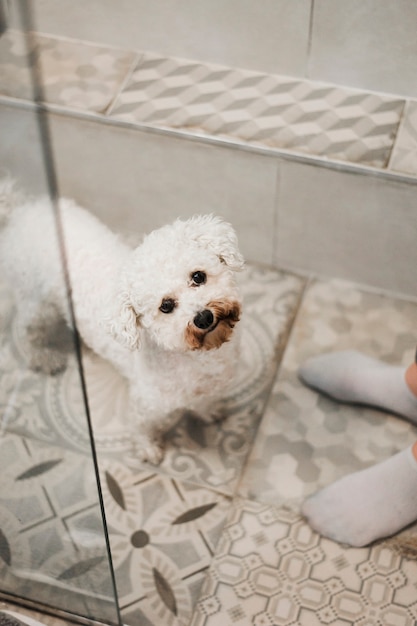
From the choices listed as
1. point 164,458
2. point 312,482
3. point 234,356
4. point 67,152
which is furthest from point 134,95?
point 312,482

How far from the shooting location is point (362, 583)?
4.23ft

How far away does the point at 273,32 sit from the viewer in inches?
61.8

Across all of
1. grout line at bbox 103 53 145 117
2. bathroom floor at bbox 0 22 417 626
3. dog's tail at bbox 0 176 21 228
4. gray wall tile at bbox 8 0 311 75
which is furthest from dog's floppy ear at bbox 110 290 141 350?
→ gray wall tile at bbox 8 0 311 75

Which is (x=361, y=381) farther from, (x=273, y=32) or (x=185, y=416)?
(x=273, y=32)

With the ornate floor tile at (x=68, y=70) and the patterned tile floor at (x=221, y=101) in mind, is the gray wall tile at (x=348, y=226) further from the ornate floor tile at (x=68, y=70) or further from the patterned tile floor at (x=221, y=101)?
the ornate floor tile at (x=68, y=70)

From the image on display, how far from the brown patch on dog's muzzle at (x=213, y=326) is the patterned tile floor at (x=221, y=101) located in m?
0.53

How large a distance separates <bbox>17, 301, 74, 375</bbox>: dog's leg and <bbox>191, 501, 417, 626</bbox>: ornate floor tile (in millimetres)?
496

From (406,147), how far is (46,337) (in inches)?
33.2

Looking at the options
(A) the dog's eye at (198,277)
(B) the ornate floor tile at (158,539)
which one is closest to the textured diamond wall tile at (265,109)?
(A) the dog's eye at (198,277)

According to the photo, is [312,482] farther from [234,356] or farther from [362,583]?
[234,356]

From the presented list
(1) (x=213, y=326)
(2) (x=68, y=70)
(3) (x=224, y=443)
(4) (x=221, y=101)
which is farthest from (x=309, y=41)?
(3) (x=224, y=443)

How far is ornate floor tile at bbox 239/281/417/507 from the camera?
1.42m

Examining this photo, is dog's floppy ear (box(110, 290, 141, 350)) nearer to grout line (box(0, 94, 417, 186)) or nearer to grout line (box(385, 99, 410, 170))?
grout line (box(0, 94, 417, 186))

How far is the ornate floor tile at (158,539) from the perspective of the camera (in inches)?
50.7
